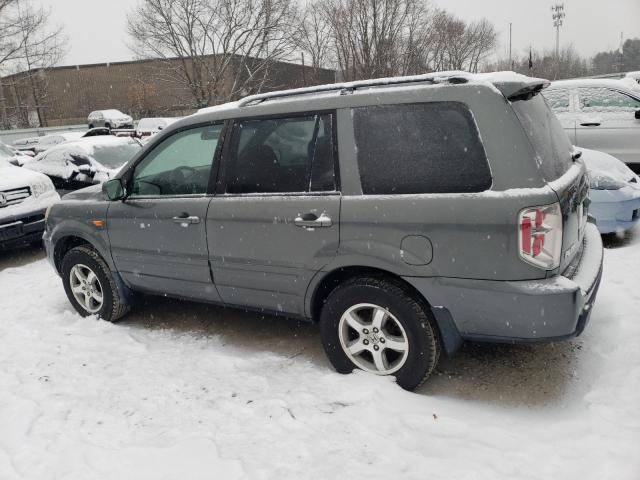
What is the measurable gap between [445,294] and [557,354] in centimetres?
128

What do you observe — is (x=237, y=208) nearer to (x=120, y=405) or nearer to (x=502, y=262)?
(x=120, y=405)

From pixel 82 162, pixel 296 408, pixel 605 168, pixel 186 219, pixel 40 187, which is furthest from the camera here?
pixel 82 162

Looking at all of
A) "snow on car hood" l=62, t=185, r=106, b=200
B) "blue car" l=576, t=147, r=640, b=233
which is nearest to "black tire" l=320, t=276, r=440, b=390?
"snow on car hood" l=62, t=185, r=106, b=200

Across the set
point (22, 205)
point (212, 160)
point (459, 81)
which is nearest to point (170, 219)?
point (212, 160)

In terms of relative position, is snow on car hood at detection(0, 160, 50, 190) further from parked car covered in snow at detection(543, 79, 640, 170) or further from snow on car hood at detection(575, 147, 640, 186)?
parked car covered in snow at detection(543, 79, 640, 170)

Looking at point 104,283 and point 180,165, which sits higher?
point 180,165

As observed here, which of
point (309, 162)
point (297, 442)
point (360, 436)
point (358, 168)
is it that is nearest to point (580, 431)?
point (360, 436)

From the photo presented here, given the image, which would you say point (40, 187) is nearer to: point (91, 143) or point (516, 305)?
point (91, 143)

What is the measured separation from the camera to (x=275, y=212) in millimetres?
3221

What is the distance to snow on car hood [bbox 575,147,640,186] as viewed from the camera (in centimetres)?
555

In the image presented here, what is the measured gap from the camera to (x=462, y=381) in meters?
3.23

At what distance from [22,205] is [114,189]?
3834 mm

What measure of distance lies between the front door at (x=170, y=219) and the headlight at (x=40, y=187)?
152 inches

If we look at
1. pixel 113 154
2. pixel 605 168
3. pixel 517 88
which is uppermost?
pixel 517 88
